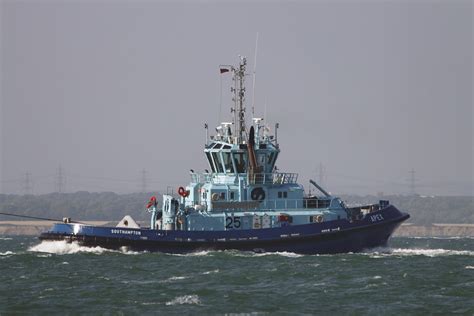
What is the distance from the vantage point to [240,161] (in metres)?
49.7

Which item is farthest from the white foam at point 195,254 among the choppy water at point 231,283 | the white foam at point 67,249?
the white foam at point 67,249

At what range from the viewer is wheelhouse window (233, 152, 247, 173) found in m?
49.6

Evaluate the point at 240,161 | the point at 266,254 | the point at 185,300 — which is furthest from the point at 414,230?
the point at 185,300

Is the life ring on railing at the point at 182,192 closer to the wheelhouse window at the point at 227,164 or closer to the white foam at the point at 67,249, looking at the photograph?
the wheelhouse window at the point at 227,164

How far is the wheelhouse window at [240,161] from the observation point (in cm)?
4956

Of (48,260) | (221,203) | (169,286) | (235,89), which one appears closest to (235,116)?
(235,89)

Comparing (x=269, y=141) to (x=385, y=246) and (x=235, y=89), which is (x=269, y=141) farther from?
(x=385, y=246)

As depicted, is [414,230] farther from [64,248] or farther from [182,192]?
[64,248]

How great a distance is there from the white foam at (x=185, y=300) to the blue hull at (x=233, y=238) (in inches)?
503

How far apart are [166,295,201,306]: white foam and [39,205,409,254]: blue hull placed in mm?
12787

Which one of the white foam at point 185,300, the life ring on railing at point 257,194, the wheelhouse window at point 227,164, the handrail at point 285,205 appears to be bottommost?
the white foam at point 185,300

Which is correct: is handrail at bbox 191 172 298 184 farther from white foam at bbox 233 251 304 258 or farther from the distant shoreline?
the distant shoreline

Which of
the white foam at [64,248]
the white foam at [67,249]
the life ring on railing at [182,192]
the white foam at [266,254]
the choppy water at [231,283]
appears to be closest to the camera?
the choppy water at [231,283]

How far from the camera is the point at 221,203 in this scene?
48.7 m
